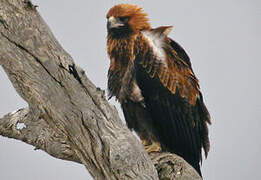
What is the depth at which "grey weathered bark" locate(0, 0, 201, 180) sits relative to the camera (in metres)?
2.77

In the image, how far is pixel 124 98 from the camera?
12.9 ft

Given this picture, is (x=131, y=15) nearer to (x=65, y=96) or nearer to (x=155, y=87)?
(x=155, y=87)

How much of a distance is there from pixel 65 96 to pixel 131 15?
1.65 meters

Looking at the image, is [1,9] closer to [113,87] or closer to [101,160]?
[101,160]

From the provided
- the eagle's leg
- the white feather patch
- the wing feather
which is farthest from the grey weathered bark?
the white feather patch

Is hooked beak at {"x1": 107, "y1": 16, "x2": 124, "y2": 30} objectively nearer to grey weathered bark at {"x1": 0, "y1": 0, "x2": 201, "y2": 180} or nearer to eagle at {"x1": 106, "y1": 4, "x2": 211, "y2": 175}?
eagle at {"x1": 106, "y1": 4, "x2": 211, "y2": 175}

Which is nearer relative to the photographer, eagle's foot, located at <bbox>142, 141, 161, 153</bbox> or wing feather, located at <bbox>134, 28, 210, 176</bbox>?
wing feather, located at <bbox>134, 28, 210, 176</bbox>

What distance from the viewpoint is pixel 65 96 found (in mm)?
2830

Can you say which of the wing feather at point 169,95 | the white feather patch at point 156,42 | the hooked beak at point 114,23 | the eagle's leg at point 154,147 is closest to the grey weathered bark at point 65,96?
the wing feather at point 169,95

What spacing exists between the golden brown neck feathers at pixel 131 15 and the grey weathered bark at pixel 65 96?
136cm

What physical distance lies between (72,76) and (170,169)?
1304mm

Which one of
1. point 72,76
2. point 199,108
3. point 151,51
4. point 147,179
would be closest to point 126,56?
point 151,51

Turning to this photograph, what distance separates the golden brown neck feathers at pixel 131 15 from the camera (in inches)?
160

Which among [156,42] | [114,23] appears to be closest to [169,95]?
[156,42]
